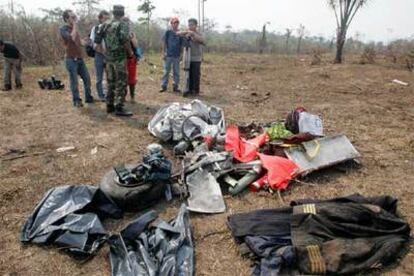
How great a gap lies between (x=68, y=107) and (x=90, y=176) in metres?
2.98

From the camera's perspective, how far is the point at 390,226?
309cm

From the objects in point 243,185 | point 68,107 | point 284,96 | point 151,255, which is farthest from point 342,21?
point 151,255

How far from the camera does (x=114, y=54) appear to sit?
5.69 metres

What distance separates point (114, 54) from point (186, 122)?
172 cm

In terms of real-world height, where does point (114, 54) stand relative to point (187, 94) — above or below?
above

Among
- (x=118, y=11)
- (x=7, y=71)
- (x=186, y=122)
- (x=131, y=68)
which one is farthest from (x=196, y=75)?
(x=7, y=71)

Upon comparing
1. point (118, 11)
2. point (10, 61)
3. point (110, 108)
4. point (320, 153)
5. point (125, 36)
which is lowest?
point (320, 153)

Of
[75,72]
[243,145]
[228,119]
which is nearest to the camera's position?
[243,145]

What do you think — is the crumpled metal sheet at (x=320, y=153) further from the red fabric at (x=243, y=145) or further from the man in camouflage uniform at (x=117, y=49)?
the man in camouflage uniform at (x=117, y=49)

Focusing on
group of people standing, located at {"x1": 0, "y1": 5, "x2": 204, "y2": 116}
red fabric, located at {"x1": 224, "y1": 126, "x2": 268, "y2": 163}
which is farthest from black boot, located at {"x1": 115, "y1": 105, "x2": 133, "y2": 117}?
red fabric, located at {"x1": 224, "y1": 126, "x2": 268, "y2": 163}

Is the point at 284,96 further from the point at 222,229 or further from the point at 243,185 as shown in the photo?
the point at 222,229

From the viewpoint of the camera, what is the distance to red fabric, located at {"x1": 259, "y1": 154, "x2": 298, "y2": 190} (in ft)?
13.0

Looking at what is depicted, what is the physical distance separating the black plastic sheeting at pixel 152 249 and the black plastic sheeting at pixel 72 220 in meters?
0.23

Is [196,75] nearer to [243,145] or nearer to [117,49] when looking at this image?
[117,49]
